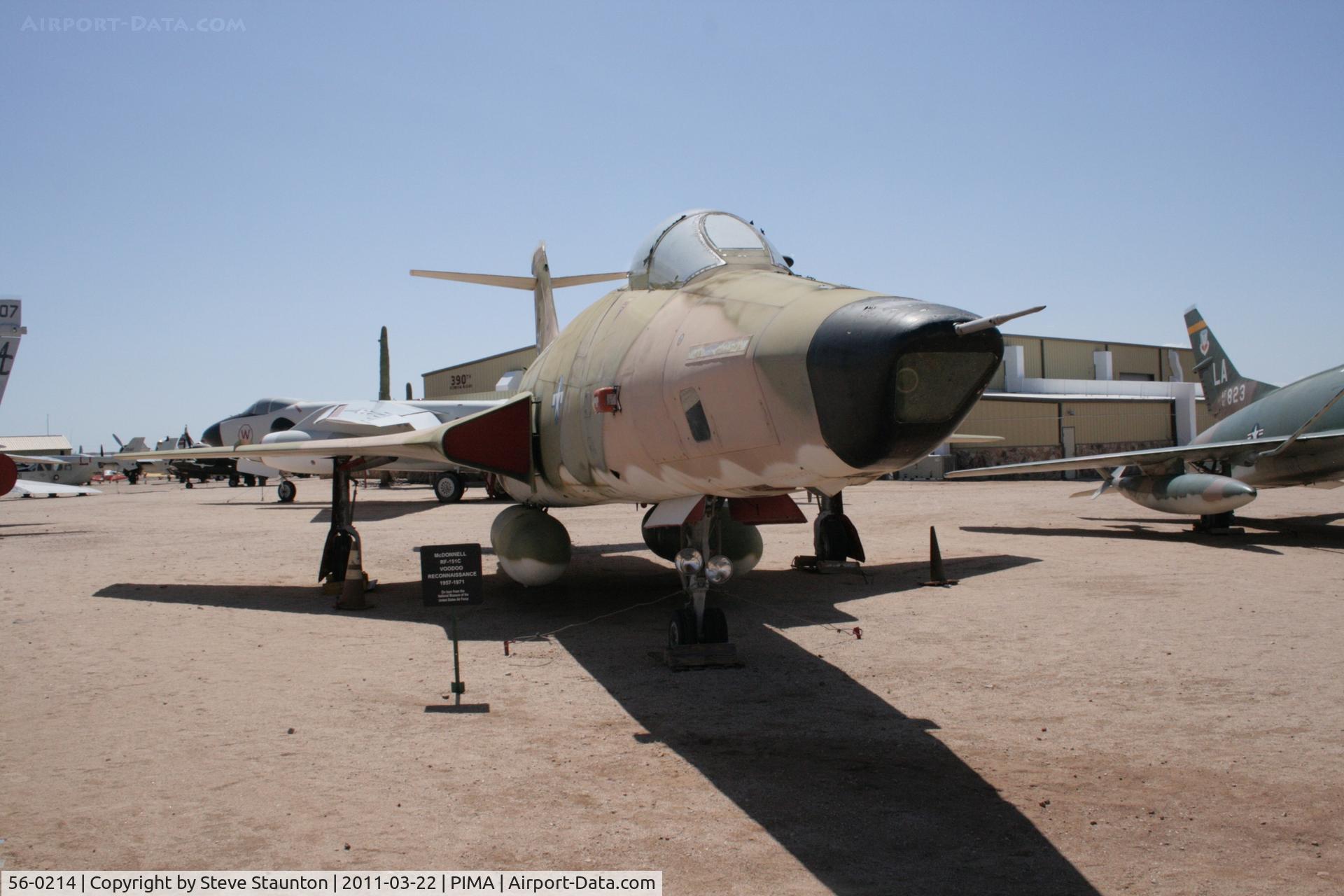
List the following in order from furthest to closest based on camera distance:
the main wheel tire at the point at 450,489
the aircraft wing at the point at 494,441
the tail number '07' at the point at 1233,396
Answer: the main wheel tire at the point at 450,489 → the tail number '07' at the point at 1233,396 → the aircraft wing at the point at 494,441

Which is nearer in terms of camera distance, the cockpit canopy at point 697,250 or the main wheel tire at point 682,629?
the cockpit canopy at point 697,250

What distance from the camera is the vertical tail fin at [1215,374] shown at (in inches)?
791

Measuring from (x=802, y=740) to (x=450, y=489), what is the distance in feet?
84.3

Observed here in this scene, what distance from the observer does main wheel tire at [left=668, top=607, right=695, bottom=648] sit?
24.0 feet

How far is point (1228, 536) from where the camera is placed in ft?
53.1

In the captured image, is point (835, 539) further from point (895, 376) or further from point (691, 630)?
point (895, 376)

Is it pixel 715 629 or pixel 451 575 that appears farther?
pixel 715 629

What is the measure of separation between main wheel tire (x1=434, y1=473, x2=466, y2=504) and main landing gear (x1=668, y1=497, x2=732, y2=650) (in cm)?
2315

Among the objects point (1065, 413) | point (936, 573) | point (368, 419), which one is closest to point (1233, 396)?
point (936, 573)

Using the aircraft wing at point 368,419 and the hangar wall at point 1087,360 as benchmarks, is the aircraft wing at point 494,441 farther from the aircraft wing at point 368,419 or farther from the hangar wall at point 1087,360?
the hangar wall at point 1087,360

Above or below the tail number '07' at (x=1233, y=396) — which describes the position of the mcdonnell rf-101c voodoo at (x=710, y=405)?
below

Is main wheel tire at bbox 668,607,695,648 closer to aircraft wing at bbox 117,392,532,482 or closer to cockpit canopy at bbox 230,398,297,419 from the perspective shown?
aircraft wing at bbox 117,392,532,482

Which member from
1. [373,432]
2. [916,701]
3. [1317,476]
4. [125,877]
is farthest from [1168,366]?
[125,877]

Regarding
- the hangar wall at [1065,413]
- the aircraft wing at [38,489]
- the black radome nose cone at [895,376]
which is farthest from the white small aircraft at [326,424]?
the hangar wall at [1065,413]
